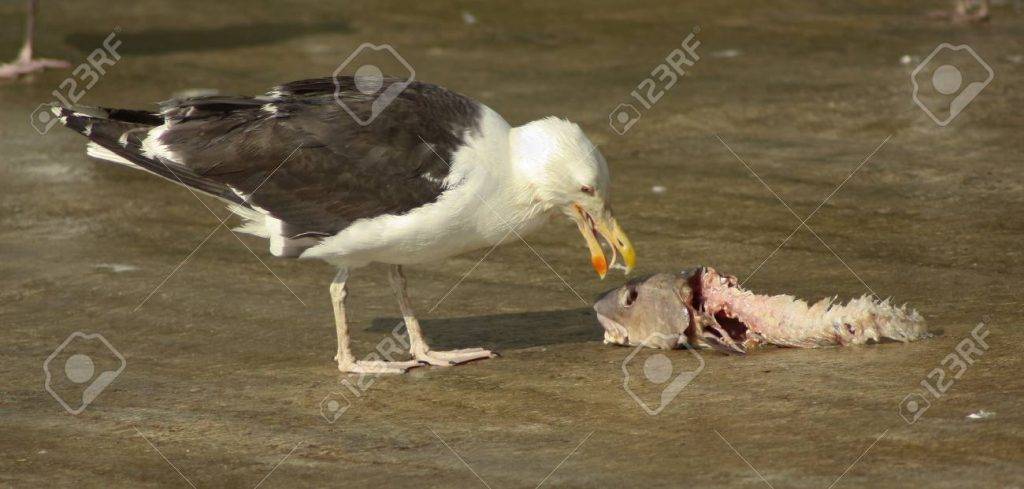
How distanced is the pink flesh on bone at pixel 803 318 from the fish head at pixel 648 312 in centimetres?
13

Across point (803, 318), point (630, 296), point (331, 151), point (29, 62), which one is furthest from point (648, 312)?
point (29, 62)

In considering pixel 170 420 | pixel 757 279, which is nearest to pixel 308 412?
Answer: pixel 170 420

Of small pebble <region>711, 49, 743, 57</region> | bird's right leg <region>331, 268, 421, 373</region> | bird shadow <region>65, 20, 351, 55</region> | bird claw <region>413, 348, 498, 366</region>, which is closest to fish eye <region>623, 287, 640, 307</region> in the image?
bird claw <region>413, 348, 498, 366</region>

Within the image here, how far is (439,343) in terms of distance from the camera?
6.97m

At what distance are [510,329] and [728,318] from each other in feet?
3.55

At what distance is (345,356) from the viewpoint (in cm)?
648

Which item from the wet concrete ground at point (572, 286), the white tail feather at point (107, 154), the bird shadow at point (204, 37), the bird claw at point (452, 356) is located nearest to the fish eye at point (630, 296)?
the wet concrete ground at point (572, 286)

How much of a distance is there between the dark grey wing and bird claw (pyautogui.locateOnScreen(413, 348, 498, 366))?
2.43 feet

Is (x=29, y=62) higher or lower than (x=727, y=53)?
lower

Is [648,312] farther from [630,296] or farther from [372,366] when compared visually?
[372,366]

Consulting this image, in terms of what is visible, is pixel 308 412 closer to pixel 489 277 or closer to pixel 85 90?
pixel 489 277

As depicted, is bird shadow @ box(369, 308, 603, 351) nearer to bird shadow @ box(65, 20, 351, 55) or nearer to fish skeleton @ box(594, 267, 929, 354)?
fish skeleton @ box(594, 267, 929, 354)

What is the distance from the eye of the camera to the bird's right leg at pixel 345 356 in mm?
6457

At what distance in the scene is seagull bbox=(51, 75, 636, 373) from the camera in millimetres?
6191
